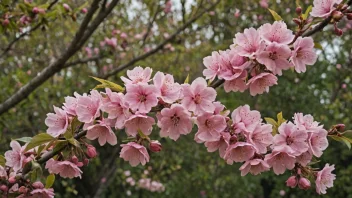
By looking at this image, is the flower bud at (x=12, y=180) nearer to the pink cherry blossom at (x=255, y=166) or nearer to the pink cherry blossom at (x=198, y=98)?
the pink cherry blossom at (x=198, y=98)

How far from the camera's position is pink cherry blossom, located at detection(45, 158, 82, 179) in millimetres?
1595

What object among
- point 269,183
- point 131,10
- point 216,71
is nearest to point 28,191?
point 216,71

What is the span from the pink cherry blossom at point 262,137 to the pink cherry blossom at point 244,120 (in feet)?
0.06

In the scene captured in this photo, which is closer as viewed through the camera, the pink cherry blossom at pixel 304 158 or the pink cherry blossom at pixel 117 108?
the pink cherry blossom at pixel 117 108

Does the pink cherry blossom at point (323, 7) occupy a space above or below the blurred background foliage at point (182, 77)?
above

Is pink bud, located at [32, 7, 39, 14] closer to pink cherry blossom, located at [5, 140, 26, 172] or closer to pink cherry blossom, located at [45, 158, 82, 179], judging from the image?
pink cherry blossom, located at [5, 140, 26, 172]

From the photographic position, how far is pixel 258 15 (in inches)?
213

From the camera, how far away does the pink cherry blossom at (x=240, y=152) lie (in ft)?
4.92

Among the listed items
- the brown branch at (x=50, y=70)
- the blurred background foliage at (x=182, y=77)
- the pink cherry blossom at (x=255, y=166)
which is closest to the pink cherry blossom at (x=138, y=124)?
the pink cherry blossom at (x=255, y=166)

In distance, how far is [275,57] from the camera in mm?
1546

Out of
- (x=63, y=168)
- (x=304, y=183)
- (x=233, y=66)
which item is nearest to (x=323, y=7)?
(x=233, y=66)

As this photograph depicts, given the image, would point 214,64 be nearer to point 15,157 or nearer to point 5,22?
point 15,157

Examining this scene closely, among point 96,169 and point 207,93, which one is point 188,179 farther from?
point 207,93

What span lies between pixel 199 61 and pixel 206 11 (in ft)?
11.6
